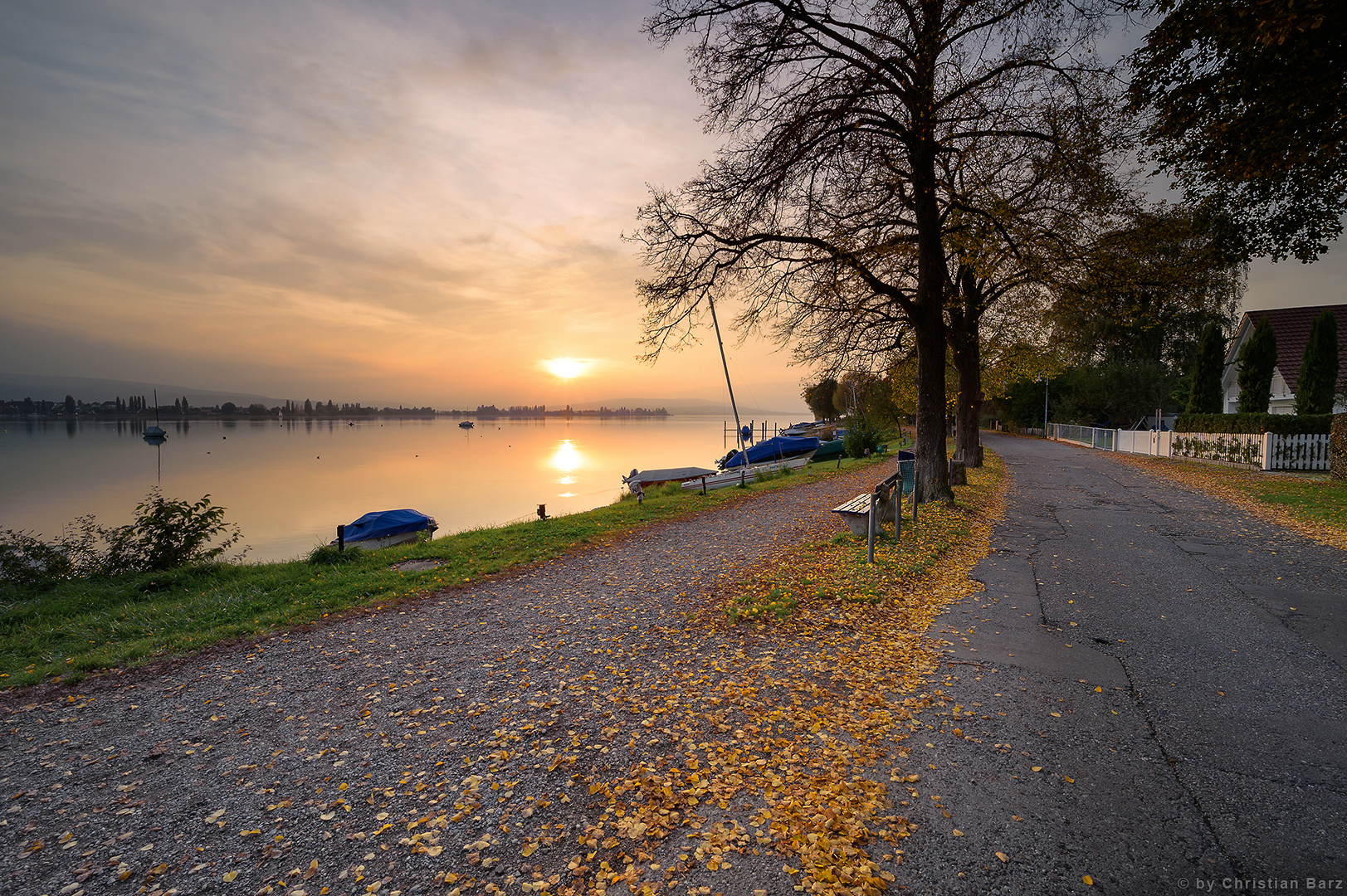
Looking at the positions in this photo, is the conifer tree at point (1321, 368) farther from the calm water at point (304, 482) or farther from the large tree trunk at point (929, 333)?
the calm water at point (304, 482)

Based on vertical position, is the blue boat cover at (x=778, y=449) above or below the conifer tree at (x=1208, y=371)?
below

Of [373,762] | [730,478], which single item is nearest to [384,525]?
[730,478]

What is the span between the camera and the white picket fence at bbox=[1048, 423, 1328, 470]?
59.2 ft

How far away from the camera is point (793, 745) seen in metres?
3.80

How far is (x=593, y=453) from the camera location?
67.2m

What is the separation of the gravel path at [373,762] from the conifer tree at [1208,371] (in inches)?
1492

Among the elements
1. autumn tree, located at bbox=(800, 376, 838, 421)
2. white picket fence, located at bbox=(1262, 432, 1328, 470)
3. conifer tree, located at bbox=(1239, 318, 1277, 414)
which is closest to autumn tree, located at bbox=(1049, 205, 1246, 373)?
white picket fence, located at bbox=(1262, 432, 1328, 470)

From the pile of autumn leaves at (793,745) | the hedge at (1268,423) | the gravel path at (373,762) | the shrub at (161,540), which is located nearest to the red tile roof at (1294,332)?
the hedge at (1268,423)

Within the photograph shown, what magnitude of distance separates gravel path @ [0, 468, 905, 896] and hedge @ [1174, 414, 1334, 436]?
23.0 metres

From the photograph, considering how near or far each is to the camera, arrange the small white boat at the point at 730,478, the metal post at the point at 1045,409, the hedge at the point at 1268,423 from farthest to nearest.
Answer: the metal post at the point at 1045,409 → the small white boat at the point at 730,478 → the hedge at the point at 1268,423

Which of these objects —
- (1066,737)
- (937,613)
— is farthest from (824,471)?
(1066,737)

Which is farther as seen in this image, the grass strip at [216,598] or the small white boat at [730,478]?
the small white boat at [730,478]

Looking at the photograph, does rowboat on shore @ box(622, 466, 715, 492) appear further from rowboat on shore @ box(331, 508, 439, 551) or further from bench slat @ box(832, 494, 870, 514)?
bench slat @ box(832, 494, 870, 514)

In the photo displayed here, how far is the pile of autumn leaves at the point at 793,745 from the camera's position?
111 inches
